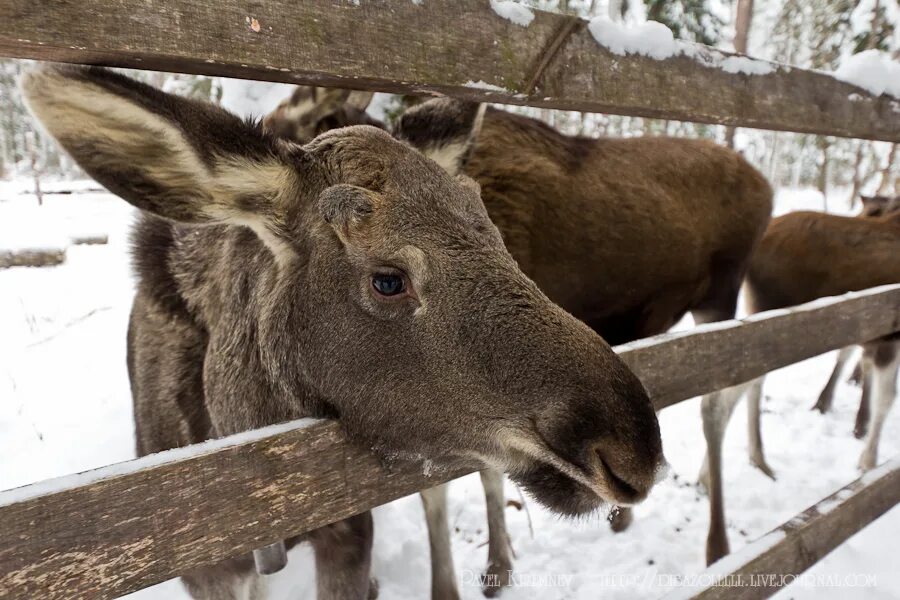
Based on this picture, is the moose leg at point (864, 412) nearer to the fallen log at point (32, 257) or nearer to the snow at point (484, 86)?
the snow at point (484, 86)

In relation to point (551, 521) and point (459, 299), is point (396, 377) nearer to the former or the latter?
point (459, 299)

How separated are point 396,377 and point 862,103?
2748mm

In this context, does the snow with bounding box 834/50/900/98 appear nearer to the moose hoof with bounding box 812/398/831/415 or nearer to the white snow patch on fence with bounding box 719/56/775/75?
the white snow patch on fence with bounding box 719/56/775/75

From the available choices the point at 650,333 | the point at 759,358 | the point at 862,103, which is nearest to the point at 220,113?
the point at 759,358

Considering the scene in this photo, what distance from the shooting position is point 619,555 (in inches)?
167

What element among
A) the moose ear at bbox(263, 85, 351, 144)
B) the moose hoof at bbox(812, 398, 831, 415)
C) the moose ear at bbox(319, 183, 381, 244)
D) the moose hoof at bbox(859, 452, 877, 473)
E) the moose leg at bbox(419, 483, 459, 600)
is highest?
the moose ear at bbox(263, 85, 351, 144)

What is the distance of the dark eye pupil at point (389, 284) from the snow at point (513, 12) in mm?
839

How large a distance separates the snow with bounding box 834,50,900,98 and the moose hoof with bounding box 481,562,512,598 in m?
3.59

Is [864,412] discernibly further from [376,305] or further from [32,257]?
[32,257]

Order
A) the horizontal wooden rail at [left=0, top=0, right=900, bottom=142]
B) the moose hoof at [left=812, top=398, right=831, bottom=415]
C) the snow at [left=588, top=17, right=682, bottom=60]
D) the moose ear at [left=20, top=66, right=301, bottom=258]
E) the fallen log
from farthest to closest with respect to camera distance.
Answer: the moose hoof at [left=812, top=398, right=831, bottom=415] < the fallen log < the snow at [left=588, top=17, right=682, bottom=60] < the moose ear at [left=20, top=66, right=301, bottom=258] < the horizontal wooden rail at [left=0, top=0, right=900, bottom=142]

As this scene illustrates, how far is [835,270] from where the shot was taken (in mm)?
5438

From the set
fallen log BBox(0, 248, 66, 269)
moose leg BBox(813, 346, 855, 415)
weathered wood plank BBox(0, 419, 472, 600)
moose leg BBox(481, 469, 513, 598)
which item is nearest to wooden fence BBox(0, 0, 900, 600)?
weathered wood plank BBox(0, 419, 472, 600)

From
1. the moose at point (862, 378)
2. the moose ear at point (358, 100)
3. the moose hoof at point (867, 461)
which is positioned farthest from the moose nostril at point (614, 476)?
the moose hoof at point (867, 461)

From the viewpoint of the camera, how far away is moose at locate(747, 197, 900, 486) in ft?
17.7
